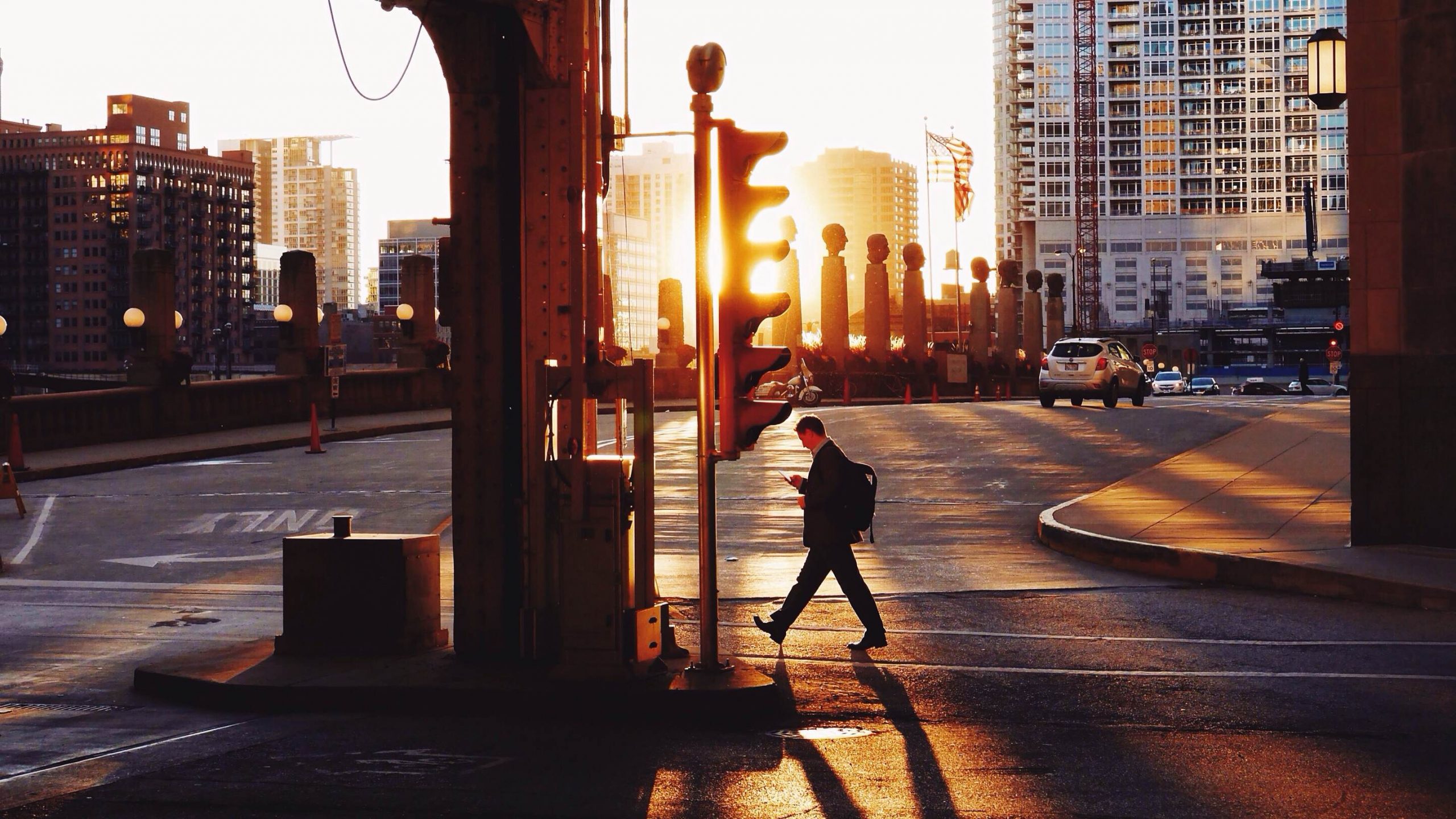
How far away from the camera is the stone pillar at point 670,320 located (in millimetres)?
55406

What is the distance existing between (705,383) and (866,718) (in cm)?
202

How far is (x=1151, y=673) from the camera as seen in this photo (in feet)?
31.9

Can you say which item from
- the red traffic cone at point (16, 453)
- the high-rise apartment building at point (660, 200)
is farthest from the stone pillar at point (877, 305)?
the red traffic cone at point (16, 453)

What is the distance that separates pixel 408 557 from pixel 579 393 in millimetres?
1961

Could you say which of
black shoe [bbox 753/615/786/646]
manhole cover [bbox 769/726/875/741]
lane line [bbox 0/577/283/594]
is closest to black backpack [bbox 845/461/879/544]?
black shoe [bbox 753/615/786/646]

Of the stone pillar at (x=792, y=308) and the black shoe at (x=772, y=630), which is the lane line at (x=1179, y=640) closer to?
the black shoe at (x=772, y=630)

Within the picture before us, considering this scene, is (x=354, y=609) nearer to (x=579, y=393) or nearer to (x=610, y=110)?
(x=579, y=393)

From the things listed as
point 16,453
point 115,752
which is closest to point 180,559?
point 115,752

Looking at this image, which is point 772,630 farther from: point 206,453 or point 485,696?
point 206,453

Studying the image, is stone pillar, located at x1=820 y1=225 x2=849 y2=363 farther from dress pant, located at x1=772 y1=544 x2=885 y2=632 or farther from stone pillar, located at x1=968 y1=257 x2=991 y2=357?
dress pant, located at x1=772 y1=544 x2=885 y2=632

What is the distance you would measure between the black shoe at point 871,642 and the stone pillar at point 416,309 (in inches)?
1390

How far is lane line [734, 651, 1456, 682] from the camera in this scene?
9.50 m

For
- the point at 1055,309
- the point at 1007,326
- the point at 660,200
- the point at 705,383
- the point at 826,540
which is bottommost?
the point at 826,540

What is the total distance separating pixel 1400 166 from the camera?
605 inches
